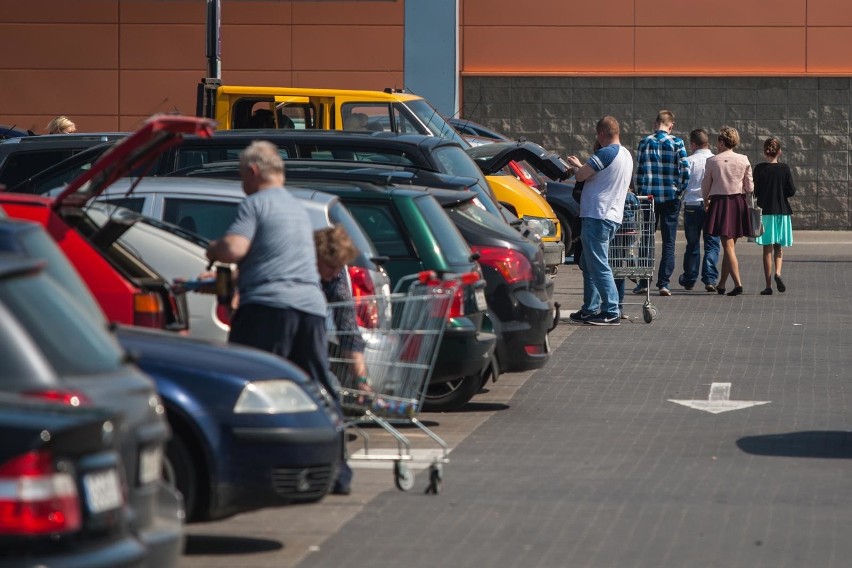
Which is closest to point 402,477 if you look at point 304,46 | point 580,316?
point 580,316

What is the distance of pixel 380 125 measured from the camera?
19.7 metres

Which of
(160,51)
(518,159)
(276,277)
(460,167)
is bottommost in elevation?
(276,277)

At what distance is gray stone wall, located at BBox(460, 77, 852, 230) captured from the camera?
1172 inches

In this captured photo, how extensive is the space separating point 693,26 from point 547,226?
11.3 meters

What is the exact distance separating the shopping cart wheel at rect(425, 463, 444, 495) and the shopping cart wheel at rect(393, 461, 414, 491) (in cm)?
10

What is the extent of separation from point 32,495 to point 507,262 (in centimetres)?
750

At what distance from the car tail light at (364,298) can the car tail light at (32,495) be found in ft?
12.1

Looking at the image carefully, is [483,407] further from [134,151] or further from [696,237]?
[696,237]

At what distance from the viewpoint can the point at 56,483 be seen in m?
4.38

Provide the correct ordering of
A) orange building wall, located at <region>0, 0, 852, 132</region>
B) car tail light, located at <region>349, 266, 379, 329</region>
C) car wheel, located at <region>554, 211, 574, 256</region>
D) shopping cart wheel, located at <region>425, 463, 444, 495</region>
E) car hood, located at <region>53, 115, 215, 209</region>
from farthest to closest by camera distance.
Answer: orange building wall, located at <region>0, 0, 852, 132</region> < car wheel, located at <region>554, 211, 574, 256</region> < shopping cart wheel, located at <region>425, 463, 444, 495</region> < car tail light, located at <region>349, 266, 379, 329</region> < car hood, located at <region>53, 115, 215, 209</region>

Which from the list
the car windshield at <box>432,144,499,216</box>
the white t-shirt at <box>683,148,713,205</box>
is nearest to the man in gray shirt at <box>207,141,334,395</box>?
the car windshield at <box>432,144,499,216</box>

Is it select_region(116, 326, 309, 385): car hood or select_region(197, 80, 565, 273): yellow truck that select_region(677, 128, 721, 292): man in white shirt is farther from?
select_region(116, 326, 309, 385): car hood

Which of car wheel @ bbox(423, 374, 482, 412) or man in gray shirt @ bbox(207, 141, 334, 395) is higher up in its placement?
man in gray shirt @ bbox(207, 141, 334, 395)

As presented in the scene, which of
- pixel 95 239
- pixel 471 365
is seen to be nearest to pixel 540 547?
pixel 95 239
